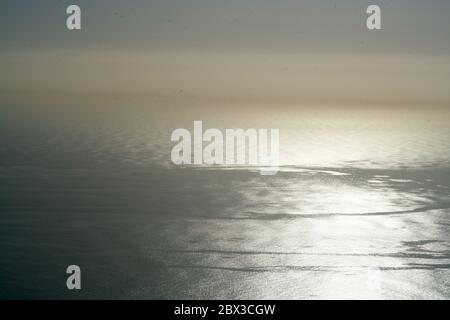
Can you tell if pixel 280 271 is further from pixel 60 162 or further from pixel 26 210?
pixel 60 162

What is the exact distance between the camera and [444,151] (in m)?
17.6

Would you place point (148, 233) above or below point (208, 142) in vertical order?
below

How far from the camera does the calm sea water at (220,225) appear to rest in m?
7.21

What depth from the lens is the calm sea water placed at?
7211mm

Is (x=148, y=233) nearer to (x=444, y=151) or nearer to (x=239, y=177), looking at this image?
(x=239, y=177)

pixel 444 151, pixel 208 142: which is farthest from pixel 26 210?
pixel 444 151

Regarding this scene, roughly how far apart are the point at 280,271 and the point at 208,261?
3.30ft

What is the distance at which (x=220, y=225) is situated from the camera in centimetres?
948

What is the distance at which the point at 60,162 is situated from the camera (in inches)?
554

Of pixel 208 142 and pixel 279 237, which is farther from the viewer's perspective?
pixel 208 142
